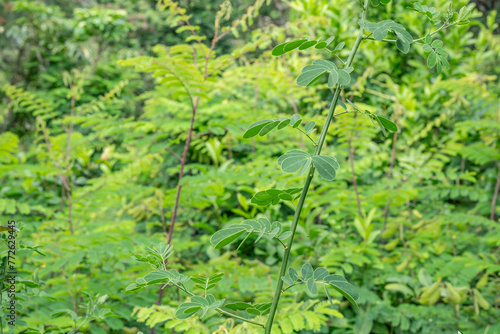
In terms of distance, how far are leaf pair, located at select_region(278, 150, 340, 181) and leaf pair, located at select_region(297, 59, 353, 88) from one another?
5.2 inches

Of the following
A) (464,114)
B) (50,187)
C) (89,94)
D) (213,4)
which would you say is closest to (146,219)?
(50,187)

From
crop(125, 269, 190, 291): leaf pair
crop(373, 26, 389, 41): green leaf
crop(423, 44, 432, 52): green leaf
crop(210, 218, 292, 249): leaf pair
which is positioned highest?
crop(373, 26, 389, 41): green leaf

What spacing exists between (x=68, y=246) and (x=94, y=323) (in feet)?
1.26

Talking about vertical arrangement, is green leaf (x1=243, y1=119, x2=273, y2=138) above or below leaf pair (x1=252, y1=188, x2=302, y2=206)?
above

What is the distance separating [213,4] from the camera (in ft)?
24.2

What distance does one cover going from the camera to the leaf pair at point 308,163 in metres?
0.60

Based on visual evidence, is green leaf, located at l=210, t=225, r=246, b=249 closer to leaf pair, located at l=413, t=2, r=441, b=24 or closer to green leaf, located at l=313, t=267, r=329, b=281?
green leaf, located at l=313, t=267, r=329, b=281

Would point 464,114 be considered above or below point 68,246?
above

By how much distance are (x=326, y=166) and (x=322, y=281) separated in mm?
222

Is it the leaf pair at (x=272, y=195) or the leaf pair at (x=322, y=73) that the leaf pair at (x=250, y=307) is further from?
the leaf pair at (x=322, y=73)

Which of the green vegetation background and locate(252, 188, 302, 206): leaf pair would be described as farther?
the green vegetation background

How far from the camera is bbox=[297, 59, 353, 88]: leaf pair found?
0.62 meters

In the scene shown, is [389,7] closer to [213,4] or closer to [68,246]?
[68,246]

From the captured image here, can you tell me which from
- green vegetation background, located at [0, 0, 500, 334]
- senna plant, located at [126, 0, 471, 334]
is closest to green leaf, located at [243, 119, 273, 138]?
senna plant, located at [126, 0, 471, 334]
